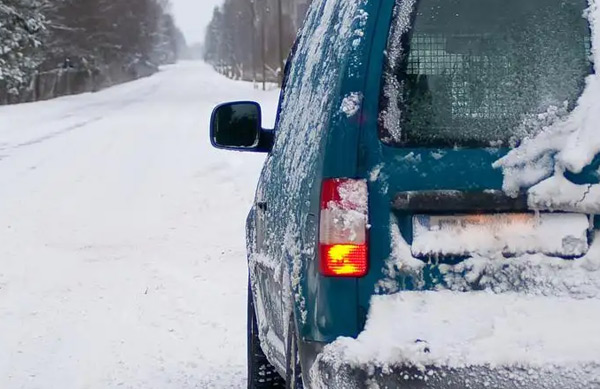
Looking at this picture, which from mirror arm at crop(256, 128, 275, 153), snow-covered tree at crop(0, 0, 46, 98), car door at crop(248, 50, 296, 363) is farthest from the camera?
snow-covered tree at crop(0, 0, 46, 98)

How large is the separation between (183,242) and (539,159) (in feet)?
25.9

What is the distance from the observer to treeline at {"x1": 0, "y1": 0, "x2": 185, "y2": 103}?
152ft

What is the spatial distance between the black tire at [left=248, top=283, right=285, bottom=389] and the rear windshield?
2280 millimetres

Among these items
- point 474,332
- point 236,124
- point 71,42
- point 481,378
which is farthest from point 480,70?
point 71,42

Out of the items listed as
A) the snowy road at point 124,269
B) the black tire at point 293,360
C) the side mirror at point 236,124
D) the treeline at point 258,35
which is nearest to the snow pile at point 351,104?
the black tire at point 293,360

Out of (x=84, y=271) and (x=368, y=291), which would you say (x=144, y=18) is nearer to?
(x=84, y=271)

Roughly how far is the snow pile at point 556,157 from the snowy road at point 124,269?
10.3 ft

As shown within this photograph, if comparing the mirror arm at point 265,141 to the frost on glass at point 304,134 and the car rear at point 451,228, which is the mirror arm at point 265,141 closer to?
the frost on glass at point 304,134

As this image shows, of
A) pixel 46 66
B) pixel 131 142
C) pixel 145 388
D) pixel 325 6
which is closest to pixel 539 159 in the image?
pixel 325 6

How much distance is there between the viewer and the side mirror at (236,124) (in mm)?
4996

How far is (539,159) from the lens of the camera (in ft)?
11.0

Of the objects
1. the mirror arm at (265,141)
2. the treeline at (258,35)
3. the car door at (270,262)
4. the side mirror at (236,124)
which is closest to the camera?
the car door at (270,262)

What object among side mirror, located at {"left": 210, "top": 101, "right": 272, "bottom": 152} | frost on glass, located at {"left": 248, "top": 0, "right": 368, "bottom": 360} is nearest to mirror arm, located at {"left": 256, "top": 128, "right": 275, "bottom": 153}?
side mirror, located at {"left": 210, "top": 101, "right": 272, "bottom": 152}

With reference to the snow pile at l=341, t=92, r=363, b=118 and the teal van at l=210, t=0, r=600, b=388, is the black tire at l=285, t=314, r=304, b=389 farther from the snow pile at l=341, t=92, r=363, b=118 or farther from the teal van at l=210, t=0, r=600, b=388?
the snow pile at l=341, t=92, r=363, b=118
